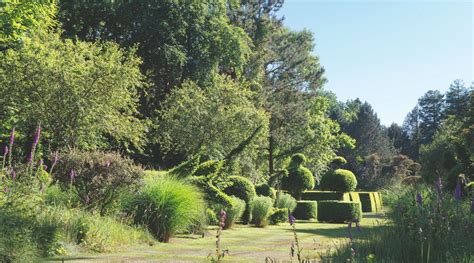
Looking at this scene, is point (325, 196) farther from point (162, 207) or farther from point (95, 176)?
point (95, 176)

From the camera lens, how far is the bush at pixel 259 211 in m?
15.8

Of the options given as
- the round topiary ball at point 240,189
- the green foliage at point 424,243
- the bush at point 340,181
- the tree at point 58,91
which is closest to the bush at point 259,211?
the round topiary ball at point 240,189

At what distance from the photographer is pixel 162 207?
32.3 ft

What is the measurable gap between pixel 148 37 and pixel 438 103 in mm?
74615

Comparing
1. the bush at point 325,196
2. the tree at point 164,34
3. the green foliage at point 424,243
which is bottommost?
the green foliage at point 424,243

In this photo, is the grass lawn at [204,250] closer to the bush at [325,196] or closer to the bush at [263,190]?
the bush at [263,190]

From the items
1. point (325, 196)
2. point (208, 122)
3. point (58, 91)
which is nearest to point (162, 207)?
point (58, 91)

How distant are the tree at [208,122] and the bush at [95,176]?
34.5 ft

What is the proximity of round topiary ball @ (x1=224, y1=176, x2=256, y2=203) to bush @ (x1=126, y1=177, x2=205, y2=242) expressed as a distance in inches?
203

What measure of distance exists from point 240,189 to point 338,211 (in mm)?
7068

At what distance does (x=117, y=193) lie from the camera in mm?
9930

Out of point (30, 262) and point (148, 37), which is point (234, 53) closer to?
point (148, 37)

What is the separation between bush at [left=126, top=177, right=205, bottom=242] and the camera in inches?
386

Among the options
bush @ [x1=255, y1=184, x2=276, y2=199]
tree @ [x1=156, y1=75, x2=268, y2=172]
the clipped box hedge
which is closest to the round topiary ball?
bush @ [x1=255, y1=184, x2=276, y2=199]
